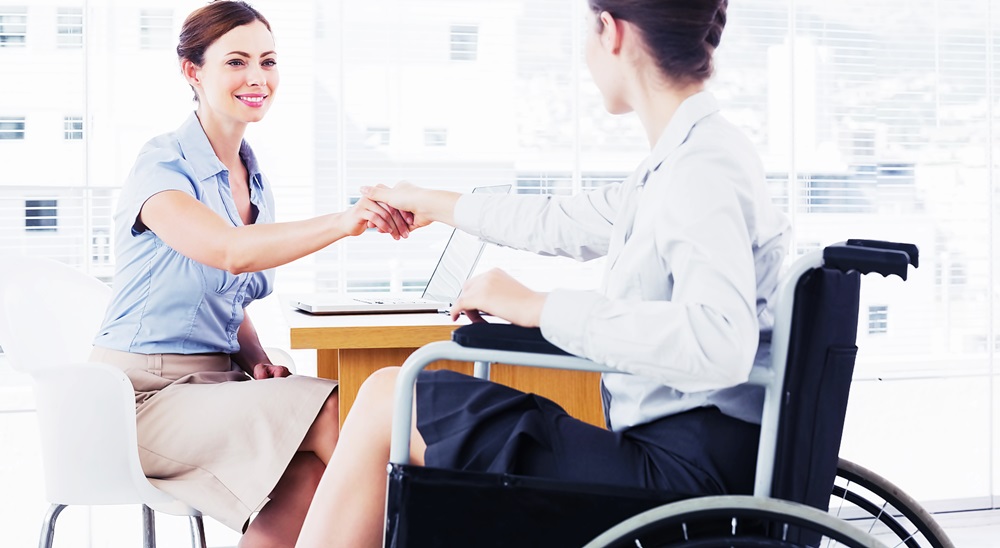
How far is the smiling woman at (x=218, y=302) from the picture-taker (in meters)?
1.58

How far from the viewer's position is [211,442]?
1.58 metres

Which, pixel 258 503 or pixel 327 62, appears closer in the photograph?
pixel 258 503

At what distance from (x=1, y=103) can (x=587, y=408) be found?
89.2 inches

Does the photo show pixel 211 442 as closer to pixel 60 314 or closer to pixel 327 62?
pixel 60 314

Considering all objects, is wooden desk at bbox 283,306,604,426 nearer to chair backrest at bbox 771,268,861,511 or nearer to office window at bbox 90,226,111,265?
chair backrest at bbox 771,268,861,511

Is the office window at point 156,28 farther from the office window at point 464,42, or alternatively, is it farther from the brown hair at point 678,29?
the brown hair at point 678,29

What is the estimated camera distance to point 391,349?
1566mm

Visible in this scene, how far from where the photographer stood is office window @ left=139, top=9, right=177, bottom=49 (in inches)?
118

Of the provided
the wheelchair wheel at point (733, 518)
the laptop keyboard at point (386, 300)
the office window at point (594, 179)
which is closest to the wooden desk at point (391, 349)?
the laptop keyboard at point (386, 300)

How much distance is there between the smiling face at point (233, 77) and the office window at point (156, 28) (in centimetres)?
119

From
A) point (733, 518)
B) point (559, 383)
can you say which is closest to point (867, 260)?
point (733, 518)

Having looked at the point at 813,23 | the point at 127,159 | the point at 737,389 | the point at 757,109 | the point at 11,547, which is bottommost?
the point at 11,547

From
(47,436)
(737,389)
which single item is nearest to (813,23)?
(737,389)

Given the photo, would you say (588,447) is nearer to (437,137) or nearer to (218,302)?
(218,302)
